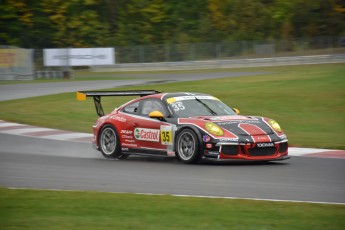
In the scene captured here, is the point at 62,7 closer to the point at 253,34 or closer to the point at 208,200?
the point at 253,34

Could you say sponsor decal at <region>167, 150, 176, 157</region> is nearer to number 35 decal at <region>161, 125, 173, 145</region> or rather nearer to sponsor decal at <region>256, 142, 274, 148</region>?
number 35 decal at <region>161, 125, 173, 145</region>

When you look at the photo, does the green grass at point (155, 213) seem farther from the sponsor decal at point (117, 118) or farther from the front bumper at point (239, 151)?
the sponsor decal at point (117, 118)

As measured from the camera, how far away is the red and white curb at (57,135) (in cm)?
1417

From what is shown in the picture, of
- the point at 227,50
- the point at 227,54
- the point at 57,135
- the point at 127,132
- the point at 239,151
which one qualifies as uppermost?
the point at 227,50

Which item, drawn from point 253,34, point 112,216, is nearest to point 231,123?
point 112,216

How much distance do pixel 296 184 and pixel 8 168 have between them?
4853 mm

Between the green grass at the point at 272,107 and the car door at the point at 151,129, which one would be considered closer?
the car door at the point at 151,129

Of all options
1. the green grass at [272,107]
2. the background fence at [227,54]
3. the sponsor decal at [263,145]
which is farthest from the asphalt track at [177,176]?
the background fence at [227,54]

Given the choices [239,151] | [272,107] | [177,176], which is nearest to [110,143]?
[239,151]

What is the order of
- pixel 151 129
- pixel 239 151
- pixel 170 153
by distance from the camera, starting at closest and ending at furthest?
pixel 239 151 → pixel 170 153 → pixel 151 129

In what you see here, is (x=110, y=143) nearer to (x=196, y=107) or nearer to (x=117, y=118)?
(x=117, y=118)

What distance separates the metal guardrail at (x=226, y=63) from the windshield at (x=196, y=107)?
36.5 m

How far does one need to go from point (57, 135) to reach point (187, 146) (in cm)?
591

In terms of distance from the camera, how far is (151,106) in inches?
539
